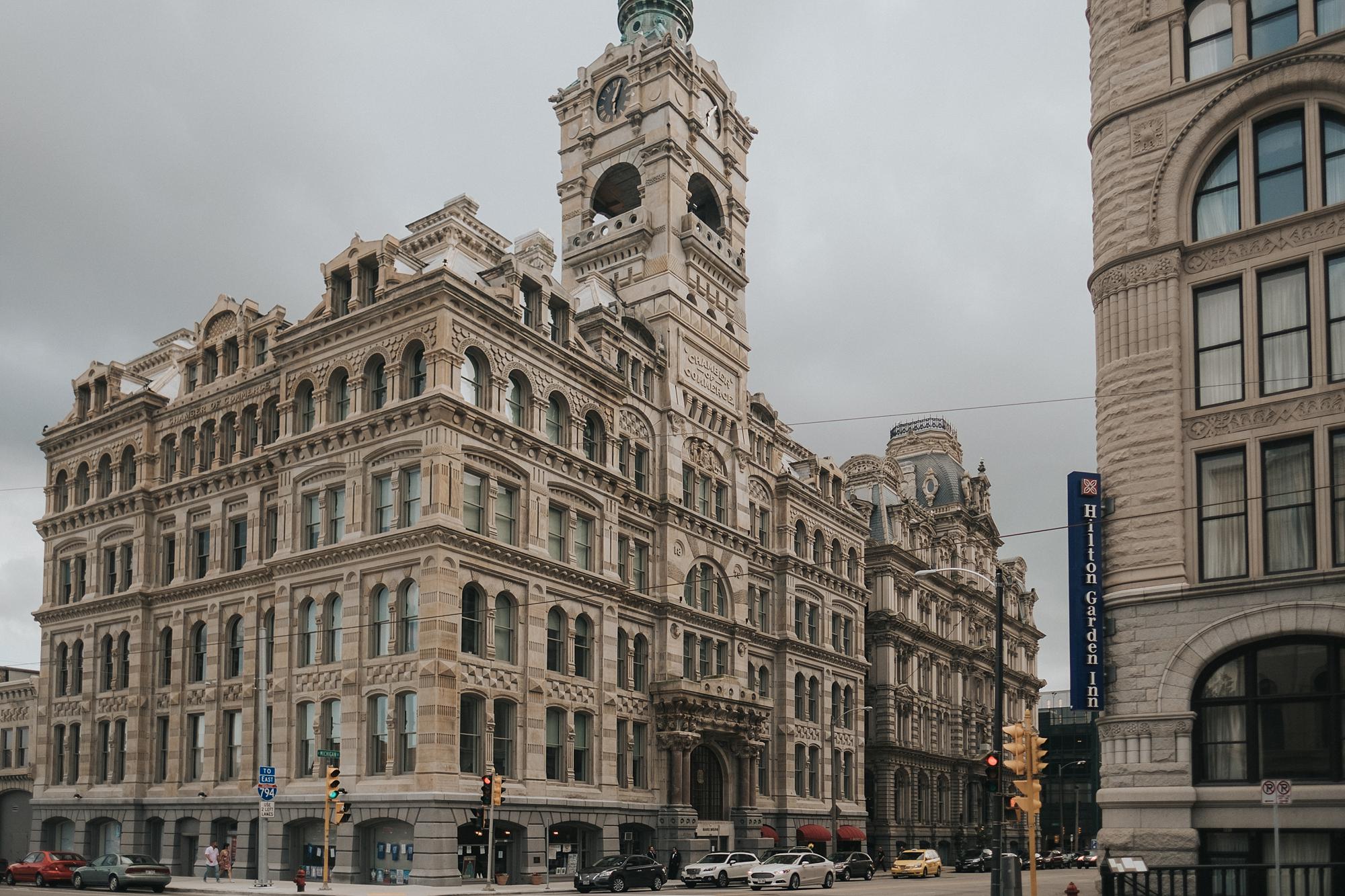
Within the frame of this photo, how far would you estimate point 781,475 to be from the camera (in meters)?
72.3

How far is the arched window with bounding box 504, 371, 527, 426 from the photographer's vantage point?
51375 millimetres

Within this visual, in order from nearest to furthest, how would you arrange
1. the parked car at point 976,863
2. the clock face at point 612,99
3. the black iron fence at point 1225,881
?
the black iron fence at point 1225,881 → the clock face at point 612,99 → the parked car at point 976,863

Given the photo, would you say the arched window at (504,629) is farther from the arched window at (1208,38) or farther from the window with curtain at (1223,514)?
the arched window at (1208,38)

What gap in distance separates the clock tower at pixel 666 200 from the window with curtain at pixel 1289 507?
3741 centimetres

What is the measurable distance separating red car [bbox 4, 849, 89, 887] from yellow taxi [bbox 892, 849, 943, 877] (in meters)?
40.8

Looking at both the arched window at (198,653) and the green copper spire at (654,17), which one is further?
the green copper spire at (654,17)

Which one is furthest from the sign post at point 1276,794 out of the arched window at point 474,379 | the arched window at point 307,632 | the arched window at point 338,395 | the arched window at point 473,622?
the arched window at point 338,395

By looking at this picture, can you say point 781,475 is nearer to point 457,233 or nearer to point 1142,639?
point 457,233

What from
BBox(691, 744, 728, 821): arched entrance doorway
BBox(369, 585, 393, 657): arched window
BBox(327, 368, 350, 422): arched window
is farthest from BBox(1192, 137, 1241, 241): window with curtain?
BBox(691, 744, 728, 821): arched entrance doorway

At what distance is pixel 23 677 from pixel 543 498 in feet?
161

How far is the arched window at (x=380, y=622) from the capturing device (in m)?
47.4

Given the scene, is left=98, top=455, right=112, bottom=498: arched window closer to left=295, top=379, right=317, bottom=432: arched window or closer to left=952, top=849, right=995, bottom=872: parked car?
left=295, top=379, right=317, bottom=432: arched window

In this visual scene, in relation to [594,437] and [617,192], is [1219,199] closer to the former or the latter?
[594,437]

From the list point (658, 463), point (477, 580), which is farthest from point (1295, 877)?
point (658, 463)
